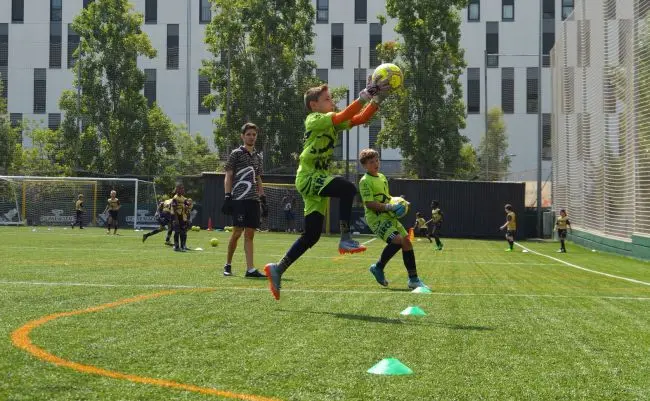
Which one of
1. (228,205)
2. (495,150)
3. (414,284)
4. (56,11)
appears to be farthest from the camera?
(56,11)

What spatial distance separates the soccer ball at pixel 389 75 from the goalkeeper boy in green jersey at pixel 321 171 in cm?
7

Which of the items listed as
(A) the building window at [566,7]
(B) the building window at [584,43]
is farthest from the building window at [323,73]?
(B) the building window at [584,43]

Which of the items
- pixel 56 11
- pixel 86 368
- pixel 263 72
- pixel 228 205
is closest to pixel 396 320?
pixel 86 368

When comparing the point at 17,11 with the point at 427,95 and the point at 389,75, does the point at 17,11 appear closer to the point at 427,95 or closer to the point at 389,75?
the point at 427,95

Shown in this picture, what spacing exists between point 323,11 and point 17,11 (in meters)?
23.1

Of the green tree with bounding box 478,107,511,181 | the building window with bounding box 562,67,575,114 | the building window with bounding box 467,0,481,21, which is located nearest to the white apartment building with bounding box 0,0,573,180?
the building window with bounding box 467,0,481,21

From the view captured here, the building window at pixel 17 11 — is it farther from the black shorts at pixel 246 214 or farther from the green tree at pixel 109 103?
the black shorts at pixel 246 214

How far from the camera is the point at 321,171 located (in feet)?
25.1

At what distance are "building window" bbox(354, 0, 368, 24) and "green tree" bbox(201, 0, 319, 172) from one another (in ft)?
45.1

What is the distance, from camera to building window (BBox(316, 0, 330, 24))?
60.8 metres

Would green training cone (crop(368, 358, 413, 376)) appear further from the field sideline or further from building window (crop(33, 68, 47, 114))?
building window (crop(33, 68, 47, 114))

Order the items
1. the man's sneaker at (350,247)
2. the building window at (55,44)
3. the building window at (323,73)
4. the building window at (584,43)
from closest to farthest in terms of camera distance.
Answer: the man's sneaker at (350,247) < the building window at (584,43) < the building window at (323,73) < the building window at (55,44)

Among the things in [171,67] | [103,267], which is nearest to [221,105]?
[171,67]

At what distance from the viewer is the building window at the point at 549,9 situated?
58531mm
